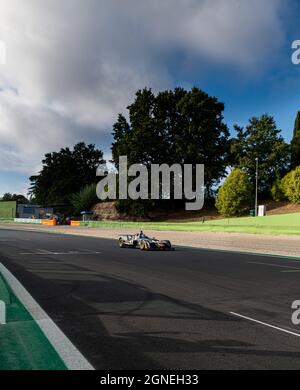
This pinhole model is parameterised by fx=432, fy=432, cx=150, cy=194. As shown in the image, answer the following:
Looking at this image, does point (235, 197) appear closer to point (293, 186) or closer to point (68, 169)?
point (293, 186)

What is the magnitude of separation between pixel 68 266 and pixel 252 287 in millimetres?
7221

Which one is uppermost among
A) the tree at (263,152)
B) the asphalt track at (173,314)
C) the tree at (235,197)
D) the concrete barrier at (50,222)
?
the tree at (263,152)

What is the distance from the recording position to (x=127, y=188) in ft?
215

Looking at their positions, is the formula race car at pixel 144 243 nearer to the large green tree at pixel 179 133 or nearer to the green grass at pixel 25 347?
the green grass at pixel 25 347

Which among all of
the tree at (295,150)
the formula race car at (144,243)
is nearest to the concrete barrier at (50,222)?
the tree at (295,150)

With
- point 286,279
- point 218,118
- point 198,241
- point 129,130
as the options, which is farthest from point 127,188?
point 286,279

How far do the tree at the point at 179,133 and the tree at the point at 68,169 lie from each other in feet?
114

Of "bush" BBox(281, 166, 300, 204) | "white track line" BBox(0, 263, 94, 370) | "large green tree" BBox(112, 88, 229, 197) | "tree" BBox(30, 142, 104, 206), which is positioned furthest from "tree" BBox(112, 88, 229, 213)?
"white track line" BBox(0, 263, 94, 370)

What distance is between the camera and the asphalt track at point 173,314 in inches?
208

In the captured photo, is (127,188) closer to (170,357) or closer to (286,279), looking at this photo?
(286,279)

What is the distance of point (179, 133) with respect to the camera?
223ft

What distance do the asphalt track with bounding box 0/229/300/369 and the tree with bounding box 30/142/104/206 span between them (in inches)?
3483

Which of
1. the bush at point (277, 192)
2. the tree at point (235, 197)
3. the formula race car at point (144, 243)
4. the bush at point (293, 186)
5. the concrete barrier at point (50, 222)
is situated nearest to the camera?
the formula race car at point (144, 243)

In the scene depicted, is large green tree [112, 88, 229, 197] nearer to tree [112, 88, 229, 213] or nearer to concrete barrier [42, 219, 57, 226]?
tree [112, 88, 229, 213]
